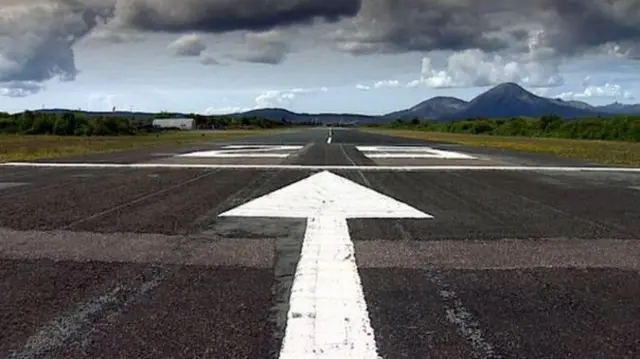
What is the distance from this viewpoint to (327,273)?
4766 millimetres

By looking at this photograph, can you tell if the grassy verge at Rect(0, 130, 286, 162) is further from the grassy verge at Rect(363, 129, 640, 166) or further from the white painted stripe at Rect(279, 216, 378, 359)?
the grassy verge at Rect(363, 129, 640, 166)

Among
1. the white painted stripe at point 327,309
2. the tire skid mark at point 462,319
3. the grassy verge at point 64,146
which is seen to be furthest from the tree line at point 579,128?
the tire skid mark at point 462,319

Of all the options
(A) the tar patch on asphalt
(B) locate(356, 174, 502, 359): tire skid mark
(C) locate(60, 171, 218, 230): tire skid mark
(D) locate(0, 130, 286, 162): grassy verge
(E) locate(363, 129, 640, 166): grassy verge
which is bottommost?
(D) locate(0, 130, 286, 162): grassy verge

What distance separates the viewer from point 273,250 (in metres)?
5.56

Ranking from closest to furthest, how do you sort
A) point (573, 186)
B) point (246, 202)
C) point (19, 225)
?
point (19, 225), point (246, 202), point (573, 186)

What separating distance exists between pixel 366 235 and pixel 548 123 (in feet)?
265

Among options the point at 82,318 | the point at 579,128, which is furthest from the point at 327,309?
the point at 579,128

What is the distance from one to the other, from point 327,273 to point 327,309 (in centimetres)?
84

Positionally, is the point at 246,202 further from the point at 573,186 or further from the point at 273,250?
the point at 573,186

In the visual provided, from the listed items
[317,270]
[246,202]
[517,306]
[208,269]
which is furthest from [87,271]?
[246,202]

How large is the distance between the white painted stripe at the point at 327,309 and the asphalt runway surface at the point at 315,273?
0.02m

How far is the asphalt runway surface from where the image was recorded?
10.9 ft

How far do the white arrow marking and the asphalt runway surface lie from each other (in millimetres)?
23

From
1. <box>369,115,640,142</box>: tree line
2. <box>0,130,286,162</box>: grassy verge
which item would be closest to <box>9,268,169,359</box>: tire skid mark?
<box>0,130,286,162</box>: grassy verge
